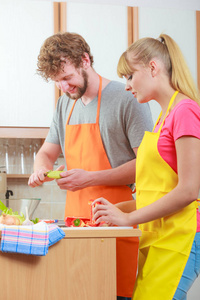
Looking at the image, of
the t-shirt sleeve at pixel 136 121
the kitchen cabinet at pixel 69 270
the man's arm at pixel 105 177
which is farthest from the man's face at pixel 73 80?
the kitchen cabinet at pixel 69 270

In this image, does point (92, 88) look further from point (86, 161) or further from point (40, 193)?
point (40, 193)

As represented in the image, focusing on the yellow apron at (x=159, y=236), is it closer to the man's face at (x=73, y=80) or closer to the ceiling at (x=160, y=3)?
the man's face at (x=73, y=80)

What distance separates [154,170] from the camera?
1.18 metres

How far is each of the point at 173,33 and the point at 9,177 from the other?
147cm

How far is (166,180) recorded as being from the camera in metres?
1.15

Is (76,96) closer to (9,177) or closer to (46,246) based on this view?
(46,246)

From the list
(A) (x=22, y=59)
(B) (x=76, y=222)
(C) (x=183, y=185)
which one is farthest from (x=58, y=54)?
(A) (x=22, y=59)

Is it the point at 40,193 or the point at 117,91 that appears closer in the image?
the point at 117,91

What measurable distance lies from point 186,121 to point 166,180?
17 cm

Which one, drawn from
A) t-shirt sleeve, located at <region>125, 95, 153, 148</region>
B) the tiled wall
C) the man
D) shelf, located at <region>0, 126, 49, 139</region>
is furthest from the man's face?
the tiled wall

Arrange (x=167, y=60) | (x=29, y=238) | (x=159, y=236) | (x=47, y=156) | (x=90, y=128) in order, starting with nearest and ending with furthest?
(x=29, y=238) < (x=159, y=236) < (x=167, y=60) < (x=90, y=128) < (x=47, y=156)

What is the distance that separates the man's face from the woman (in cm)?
39

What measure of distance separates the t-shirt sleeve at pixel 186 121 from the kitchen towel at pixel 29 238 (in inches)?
15.1

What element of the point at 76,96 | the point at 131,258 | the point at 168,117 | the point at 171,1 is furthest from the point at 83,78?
the point at 171,1
